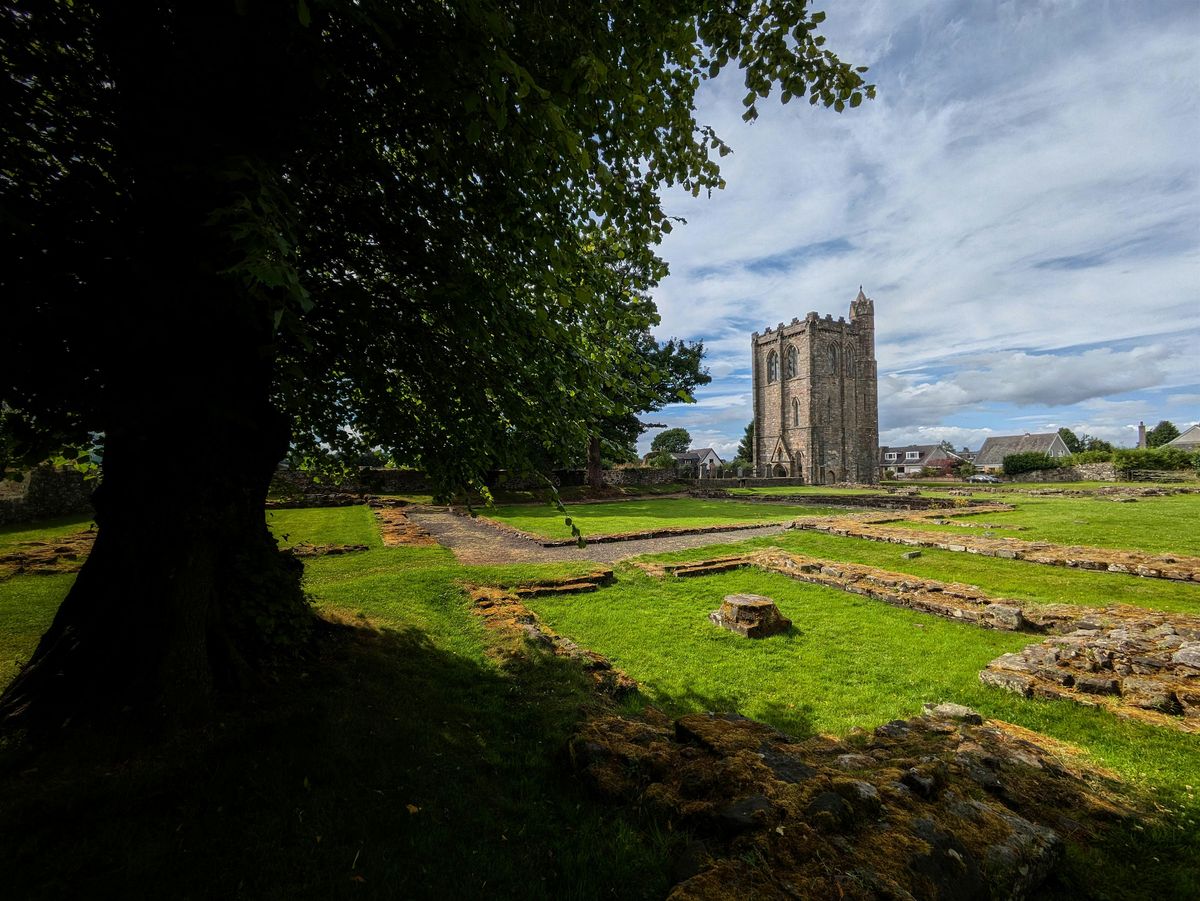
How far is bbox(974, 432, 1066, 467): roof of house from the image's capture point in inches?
3012

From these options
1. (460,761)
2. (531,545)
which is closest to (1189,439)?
(531,545)

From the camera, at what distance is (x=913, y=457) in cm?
9775

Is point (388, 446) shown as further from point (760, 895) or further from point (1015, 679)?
point (1015, 679)

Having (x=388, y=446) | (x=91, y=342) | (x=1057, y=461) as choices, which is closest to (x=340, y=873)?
(x=91, y=342)

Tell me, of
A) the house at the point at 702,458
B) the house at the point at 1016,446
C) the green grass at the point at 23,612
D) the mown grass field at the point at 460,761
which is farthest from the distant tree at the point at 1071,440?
the green grass at the point at 23,612

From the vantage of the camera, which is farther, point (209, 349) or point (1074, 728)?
point (1074, 728)

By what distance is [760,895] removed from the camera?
7.02 ft

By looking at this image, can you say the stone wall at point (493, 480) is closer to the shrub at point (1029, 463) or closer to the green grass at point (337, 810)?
the green grass at point (337, 810)

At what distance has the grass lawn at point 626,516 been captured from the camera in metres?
19.1

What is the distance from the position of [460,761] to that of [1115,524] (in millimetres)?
23652

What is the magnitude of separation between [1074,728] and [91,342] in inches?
363

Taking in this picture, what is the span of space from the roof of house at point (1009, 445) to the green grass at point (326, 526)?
294 feet

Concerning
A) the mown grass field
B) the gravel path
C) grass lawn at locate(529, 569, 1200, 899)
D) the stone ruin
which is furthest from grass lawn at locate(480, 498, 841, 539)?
the mown grass field

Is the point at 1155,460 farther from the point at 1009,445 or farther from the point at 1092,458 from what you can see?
the point at 1009,445
